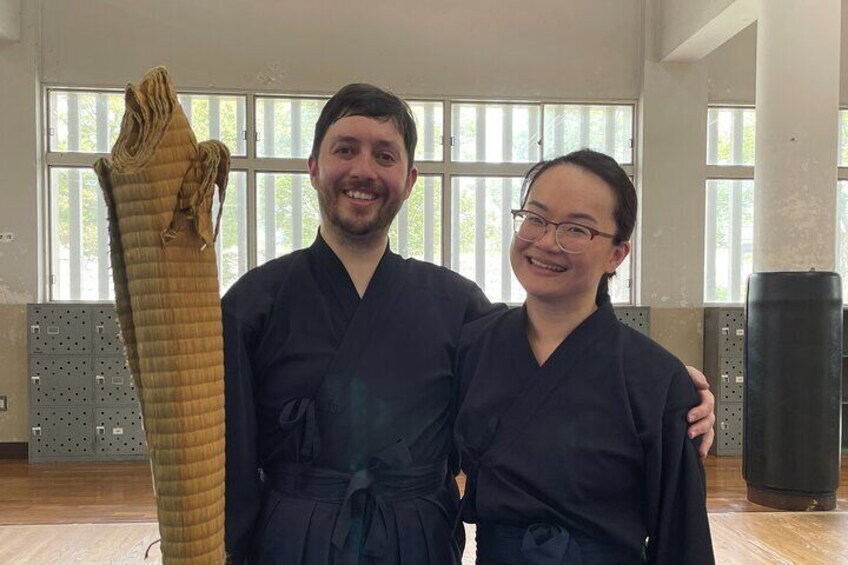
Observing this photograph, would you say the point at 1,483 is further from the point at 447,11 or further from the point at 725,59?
the point at 725,59

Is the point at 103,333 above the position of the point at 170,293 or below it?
below

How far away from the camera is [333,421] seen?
1254 mm

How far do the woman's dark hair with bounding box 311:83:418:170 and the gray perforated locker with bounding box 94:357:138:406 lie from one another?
4078mm

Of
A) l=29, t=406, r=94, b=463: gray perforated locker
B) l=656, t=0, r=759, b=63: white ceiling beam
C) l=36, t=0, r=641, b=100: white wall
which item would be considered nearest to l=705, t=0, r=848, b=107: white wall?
l=656, t=0, r=759, b=63: white ceiling beam

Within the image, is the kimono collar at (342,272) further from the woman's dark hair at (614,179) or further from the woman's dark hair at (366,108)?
the woman's dark hair at (614,179)

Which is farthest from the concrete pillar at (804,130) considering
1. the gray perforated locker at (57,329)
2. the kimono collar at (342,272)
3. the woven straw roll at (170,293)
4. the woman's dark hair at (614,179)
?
the gray perforated locker at (57,329)

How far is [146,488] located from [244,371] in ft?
11.0

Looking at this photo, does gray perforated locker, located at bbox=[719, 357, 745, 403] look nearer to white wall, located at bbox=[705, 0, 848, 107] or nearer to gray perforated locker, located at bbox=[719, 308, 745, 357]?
gray perforated locker, located at bbox=[719, 308, 745, 357]

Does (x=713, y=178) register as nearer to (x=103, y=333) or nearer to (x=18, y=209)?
(x=103, y=333)

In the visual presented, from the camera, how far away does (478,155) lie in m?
5.27

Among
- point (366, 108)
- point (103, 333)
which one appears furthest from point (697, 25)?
point (103, 333)

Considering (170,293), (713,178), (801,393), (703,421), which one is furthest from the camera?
(713,178)

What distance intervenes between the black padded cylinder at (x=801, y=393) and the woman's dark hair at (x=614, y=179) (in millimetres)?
2889

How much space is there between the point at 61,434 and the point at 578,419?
4689 millimetres
